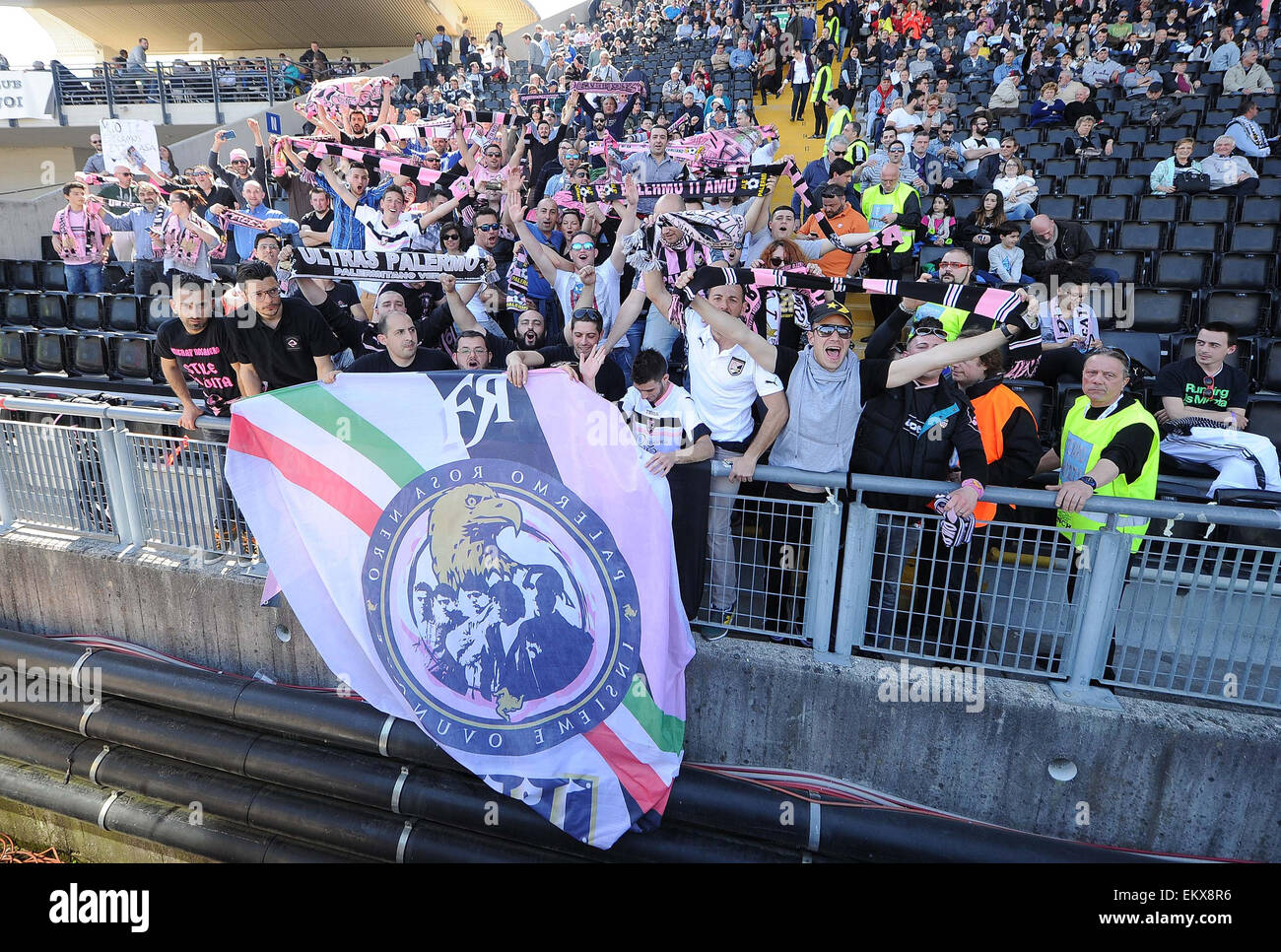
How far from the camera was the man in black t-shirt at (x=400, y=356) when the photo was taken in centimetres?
450

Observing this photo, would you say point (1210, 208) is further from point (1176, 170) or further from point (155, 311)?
point (155, 311)

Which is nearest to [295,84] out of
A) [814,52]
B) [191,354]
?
[814,52]

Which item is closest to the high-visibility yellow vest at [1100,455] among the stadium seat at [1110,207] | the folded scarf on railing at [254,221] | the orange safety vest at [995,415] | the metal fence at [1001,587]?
the metal fence at [1001,587]

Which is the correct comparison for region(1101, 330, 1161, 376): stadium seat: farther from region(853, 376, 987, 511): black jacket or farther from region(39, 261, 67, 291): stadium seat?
region(39, 261, 67, 291): stadium seat

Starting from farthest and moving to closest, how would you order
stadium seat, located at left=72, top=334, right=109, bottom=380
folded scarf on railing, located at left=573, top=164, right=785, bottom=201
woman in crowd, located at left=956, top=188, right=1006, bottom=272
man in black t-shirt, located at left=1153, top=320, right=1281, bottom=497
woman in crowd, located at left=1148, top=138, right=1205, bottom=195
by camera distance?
1. woman in crowd, located at left=1148, top=138, right=1205, bottom=195
2. stadium seat, located at left=72, top=334, right=109, bottom=380
3. woman in crowd, located at left=956, top=188, right=1006, bottom=272
4. folded scarf on railing, located at left=573, top=164, right=785, bottom=201
5. man in black t-shirt, located at left=1153, top=320, right=1281, bottom=497

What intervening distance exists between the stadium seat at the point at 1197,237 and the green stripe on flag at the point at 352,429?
27.0ft

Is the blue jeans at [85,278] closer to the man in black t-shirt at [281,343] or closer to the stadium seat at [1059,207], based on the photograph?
the man in black t-shirt at [281,343]

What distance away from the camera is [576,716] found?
378 cm

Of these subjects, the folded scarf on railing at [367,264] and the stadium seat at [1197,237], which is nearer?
the folded scarf on railing at [367,264]

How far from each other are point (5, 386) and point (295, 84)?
19.7 metres

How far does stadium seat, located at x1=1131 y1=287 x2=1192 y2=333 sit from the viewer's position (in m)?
7.02

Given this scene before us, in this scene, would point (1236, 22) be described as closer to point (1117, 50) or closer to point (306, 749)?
point (1117, 50)

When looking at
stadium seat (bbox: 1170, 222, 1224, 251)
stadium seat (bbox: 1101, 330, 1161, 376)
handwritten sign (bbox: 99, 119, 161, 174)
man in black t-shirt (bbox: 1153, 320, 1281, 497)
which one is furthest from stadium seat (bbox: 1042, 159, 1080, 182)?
handwritten sign (bbox: 99, 119, 161, 174)

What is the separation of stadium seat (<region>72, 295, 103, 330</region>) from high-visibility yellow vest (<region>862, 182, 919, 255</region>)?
26.7 ft
